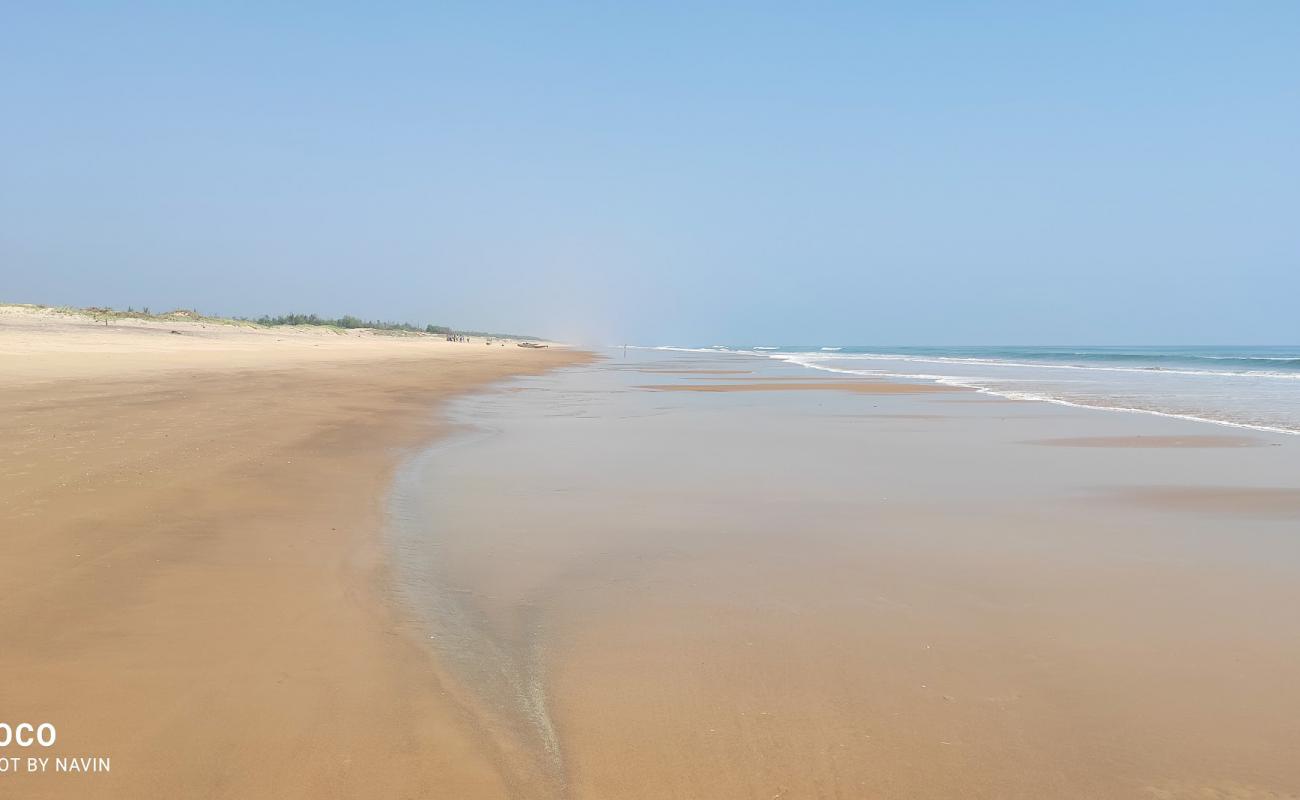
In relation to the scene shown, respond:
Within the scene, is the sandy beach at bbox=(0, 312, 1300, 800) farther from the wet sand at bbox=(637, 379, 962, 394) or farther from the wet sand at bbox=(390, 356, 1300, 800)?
the wet sand at bbox=(637, 379, 962, 394)

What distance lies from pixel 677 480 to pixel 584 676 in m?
4.82

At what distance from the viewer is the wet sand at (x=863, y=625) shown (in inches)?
107

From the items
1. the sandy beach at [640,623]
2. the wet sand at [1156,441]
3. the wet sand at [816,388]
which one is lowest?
the wet sand at [816,388]

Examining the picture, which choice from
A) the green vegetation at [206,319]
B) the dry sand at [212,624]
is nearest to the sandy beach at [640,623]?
the dry sand at [212,624]

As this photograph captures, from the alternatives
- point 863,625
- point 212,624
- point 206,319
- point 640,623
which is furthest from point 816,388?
point 206,319

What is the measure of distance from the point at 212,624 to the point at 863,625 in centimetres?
321

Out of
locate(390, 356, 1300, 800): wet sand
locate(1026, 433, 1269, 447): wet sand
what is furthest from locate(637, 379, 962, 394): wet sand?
locate(390, 356, 1300, 800): wet sand

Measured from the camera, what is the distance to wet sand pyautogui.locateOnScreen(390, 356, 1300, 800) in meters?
2.71

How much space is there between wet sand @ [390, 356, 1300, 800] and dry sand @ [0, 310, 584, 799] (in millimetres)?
311

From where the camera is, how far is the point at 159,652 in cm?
338

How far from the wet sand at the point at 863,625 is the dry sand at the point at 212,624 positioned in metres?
0.31

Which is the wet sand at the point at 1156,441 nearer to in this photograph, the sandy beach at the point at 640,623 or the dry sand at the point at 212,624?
the sandy beach at the point at 640,623

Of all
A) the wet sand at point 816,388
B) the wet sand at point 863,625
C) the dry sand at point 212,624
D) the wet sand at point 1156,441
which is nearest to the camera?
the dry sand at point 212,624

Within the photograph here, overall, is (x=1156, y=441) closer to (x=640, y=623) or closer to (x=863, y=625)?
(x=863, y=625)
